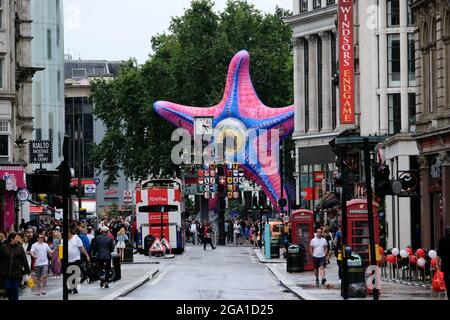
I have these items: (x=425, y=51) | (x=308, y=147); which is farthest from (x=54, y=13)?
(x=425, y=51)

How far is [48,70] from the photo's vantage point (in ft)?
345

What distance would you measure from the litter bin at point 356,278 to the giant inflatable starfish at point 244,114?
6787 cm

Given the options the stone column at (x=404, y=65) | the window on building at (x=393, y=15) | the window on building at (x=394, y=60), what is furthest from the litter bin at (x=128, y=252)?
the window on building at (x=393, y=15)

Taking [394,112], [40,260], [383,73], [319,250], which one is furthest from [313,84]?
[40,260]

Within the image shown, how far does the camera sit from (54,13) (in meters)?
105

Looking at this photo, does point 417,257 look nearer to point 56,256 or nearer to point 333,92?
point 56,256

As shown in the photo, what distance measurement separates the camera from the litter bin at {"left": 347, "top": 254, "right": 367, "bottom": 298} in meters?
35.4

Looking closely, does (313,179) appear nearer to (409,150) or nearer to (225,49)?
(225,49)

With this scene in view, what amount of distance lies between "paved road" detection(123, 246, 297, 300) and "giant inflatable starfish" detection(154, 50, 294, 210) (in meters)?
36.4

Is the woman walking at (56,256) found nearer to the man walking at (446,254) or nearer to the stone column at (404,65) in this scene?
the man walking at (446,254)

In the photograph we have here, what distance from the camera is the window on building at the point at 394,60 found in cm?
7150

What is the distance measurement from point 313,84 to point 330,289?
6444 cm

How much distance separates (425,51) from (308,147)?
54635 millimetres

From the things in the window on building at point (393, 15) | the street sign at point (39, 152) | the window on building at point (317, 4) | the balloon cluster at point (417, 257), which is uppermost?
the window on building at point (317, 4)
